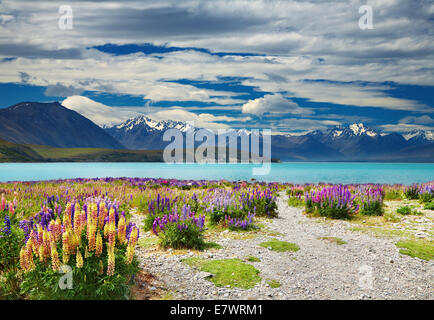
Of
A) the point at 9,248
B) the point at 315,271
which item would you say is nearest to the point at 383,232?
the point at 315,271

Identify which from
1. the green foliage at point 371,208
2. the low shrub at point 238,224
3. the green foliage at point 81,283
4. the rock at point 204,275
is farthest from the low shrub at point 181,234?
the green foliage at point 371,208

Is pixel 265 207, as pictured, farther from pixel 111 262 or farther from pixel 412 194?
pixel 412 194

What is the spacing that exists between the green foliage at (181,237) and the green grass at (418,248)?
18.2 ft

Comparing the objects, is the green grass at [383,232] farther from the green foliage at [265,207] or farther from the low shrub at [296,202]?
the low shrub at [296,202]

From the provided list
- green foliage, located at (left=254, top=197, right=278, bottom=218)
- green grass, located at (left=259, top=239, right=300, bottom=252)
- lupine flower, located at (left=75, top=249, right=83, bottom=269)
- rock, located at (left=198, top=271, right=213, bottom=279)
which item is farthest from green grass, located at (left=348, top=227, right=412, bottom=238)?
lupine flower, located at (left=75, top=249, right=83, bottom=269)

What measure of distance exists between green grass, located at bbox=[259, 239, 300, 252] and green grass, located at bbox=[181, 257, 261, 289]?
174 cm

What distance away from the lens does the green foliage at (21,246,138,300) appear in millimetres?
4738

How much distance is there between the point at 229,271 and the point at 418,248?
5.83m

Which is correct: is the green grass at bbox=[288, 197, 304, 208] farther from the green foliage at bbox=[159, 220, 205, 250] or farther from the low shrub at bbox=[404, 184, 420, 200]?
→ the green foliage at bbox=[159, 220, 205, 250]

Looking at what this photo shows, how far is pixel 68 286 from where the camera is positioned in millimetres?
4684

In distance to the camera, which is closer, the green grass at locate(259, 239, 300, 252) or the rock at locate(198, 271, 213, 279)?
the rock at locate(198, 271, 213, 279)

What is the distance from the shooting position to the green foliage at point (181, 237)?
8992 mm
